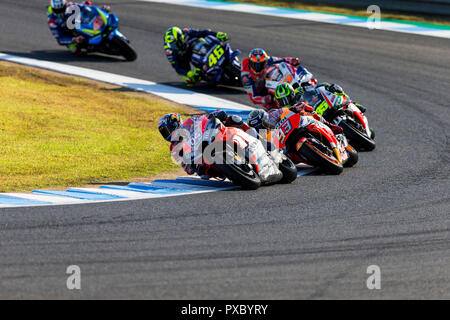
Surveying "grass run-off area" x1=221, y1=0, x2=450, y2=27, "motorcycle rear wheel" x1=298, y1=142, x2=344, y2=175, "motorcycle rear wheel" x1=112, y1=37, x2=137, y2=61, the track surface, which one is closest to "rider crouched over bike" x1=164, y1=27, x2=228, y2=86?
"motorcycle rear wheel" x1=112, y1=37, x2=137, y2=61

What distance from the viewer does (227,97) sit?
56.3ft

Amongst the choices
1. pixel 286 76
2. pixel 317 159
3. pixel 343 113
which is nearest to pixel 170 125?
pixel 317 159

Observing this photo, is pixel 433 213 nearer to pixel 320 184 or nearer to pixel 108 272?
pixel 320 184

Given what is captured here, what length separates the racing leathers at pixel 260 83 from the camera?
1505 cm

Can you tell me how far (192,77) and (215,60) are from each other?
2.38ft

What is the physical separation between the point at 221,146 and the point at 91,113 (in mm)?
5879

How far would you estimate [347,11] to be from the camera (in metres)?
25.0

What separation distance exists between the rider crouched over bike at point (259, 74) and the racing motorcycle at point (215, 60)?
1.92m

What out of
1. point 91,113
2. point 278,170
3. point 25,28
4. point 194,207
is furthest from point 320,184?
point 25,28

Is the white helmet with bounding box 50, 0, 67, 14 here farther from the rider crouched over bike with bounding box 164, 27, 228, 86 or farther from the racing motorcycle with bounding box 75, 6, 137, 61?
the rider crouched over bike with bounding box 164, 27, 228, 86

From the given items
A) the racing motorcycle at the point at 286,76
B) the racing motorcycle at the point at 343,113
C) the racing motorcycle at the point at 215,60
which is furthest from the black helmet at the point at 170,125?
the racing motorcycle at the point at 215,60

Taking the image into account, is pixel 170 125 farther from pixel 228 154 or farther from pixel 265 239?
pixel 265 239

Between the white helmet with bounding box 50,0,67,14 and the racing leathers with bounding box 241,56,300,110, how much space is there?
6.52 metres

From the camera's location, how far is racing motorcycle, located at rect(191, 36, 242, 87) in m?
17.3
